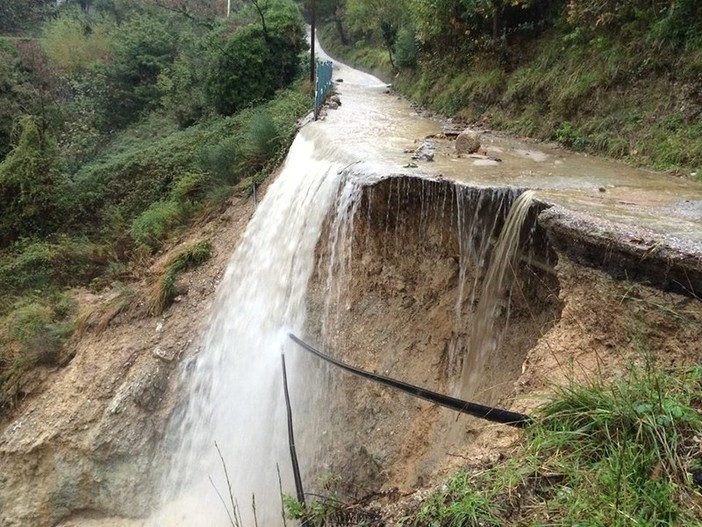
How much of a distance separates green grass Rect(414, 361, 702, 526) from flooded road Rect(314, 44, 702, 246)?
1.36 meters

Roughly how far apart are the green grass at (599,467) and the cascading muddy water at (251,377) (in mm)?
3747

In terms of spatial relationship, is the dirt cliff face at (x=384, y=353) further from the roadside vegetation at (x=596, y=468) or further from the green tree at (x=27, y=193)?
the green tree at (x=27, y=193)

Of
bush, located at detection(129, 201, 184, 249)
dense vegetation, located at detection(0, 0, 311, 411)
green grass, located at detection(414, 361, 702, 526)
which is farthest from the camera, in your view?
bush, located at detection(129, 201, 184, 249)

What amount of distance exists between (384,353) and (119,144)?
17401mm

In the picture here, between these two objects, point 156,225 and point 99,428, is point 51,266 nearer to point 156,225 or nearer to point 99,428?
point 156,225

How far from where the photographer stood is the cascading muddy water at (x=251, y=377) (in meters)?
6.54

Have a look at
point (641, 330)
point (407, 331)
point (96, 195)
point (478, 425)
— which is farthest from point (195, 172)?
point (641, 330)

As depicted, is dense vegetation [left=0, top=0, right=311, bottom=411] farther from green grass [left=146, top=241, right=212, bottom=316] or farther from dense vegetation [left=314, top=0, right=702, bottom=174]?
dense vegetation [left=314, top=0, right=702, bottom=174]

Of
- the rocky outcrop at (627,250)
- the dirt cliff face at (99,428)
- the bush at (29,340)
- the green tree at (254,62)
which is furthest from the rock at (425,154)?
the green tree at (254,62)

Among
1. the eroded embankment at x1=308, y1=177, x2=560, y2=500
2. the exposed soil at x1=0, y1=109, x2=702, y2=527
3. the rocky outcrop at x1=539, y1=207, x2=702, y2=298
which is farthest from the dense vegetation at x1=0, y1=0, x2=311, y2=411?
the rocky outcrop at x1=539, y1=207, x2=702, y2=298

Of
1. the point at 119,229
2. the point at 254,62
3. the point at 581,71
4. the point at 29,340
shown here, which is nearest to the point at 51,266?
the point at 119,229

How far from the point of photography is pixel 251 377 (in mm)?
7137

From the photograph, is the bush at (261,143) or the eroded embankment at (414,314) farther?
the bush at (261,143)

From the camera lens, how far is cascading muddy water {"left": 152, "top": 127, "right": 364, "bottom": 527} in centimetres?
654
